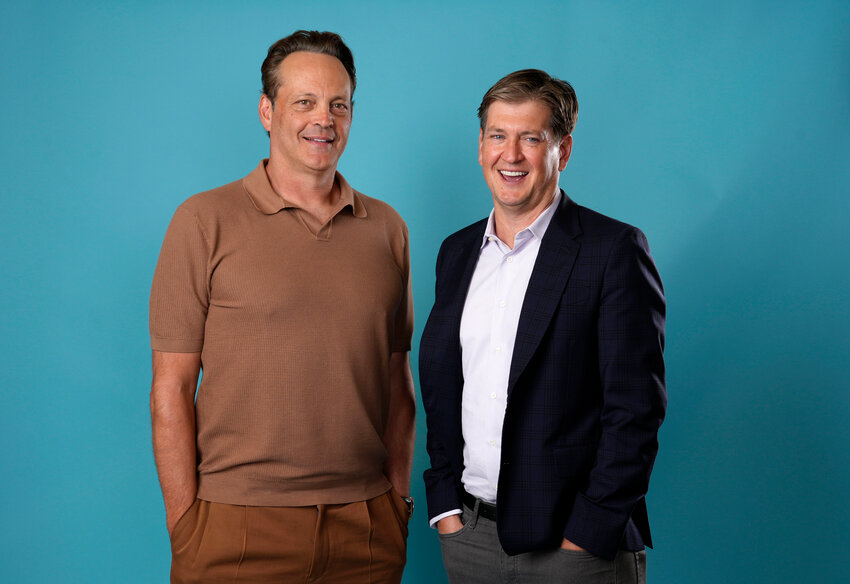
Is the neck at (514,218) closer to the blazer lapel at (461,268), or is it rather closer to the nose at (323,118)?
the blazer lapel at (461,268)

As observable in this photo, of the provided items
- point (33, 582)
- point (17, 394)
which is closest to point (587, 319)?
point (17, 394)

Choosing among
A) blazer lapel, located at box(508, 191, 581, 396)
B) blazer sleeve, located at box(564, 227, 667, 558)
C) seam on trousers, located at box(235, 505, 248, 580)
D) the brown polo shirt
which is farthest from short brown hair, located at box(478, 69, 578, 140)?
seam on trousers, located at box(235, 505, 248, 580)

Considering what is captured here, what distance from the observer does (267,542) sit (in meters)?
1.87

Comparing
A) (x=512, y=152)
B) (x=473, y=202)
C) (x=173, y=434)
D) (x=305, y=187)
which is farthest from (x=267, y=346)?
(x=473, y=202)

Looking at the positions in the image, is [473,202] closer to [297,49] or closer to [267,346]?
[297,49]

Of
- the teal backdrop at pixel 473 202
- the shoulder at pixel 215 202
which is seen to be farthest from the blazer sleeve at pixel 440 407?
the teal backdrop at pixel 473 202

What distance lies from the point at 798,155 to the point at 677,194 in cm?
45

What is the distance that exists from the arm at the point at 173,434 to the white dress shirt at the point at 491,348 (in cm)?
64

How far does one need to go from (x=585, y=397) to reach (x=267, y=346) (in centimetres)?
78

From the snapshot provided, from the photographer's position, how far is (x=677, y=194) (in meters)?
2.88

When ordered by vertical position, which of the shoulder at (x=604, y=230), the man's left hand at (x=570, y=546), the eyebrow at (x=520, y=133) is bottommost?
the man's left hand at (x=570, y=546)

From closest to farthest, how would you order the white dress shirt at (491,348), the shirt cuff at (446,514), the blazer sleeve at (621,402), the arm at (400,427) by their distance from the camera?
1. the blazer sleeve at (621,402)
2. the white dress shirt at (491,348)
3. the shirt cuff at (446,514)
4. the arm at (400,427)

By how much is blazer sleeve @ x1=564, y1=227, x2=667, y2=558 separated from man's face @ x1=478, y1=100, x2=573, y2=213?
27 centimetres

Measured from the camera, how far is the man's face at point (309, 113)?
77.7 inches
